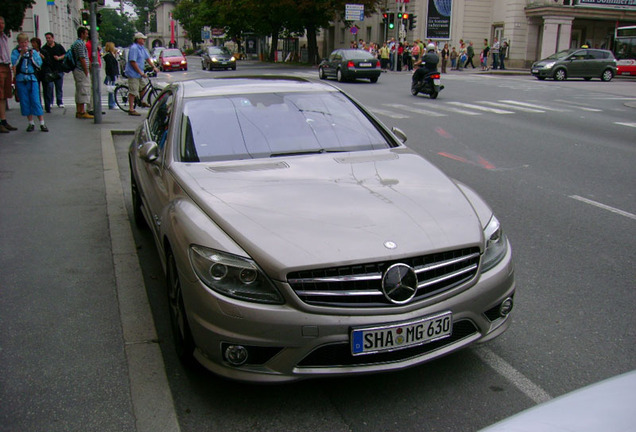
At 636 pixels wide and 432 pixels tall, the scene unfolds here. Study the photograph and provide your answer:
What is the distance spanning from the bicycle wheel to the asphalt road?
656cm

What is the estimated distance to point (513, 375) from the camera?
11.9 feet

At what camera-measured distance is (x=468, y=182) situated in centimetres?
888

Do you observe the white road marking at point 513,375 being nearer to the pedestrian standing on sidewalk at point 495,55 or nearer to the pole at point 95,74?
the pole at point 95,74

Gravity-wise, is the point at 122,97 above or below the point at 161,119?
below

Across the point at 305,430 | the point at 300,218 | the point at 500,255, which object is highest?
the point at 300,218

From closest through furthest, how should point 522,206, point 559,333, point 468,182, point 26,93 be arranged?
point 559,333
point 522,206
point 468,182
point 26,93

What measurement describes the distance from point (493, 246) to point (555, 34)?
155 feet

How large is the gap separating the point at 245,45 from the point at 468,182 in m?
82.3

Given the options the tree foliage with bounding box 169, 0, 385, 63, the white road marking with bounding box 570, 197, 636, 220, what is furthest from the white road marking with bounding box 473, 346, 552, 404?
the tree foliage with bounding box 169, 0, 385, 63

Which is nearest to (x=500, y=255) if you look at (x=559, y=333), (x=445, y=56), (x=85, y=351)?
(x=559, y=333)

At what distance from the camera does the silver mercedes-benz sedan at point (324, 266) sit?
3.08 m

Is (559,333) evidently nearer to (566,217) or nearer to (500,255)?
(500,255)

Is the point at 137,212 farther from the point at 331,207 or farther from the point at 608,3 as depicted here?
the point at 608,3

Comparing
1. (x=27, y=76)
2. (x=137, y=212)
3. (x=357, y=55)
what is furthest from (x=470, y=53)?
(x=137, y=212)
